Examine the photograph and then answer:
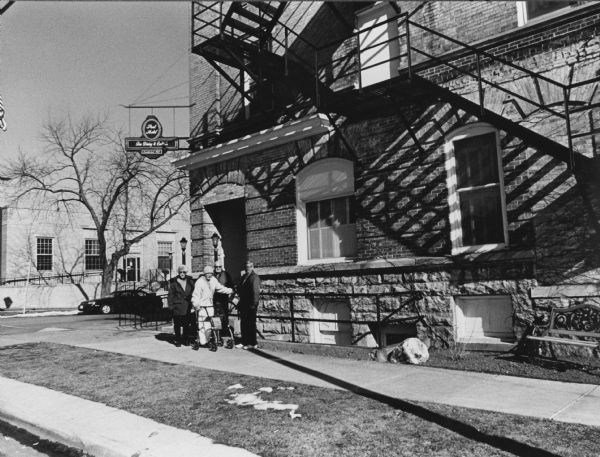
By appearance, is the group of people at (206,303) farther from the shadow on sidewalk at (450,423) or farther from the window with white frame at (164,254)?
the window with white frame at (164,254)

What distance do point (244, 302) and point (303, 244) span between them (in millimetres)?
2183

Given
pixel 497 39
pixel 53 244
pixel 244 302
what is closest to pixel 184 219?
pixel 53 244

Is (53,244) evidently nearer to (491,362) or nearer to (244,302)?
(244,302)

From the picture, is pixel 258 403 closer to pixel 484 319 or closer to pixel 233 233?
pixel 484 319

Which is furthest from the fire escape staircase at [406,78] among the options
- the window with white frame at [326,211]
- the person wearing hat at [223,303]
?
the person wearing hat at [223,303]

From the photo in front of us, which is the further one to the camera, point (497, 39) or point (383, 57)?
point (383, 57)

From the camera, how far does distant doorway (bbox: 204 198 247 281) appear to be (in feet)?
49.0

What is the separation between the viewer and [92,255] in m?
39.4

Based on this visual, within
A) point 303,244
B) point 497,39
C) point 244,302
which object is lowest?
point 244,302

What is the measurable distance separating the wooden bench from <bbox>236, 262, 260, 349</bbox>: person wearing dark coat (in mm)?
5018

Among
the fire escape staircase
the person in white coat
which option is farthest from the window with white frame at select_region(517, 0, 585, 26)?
the person in white coat

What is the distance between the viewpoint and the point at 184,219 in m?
43.2

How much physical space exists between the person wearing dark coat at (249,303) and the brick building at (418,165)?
85cm

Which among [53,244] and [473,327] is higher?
[53,244]
